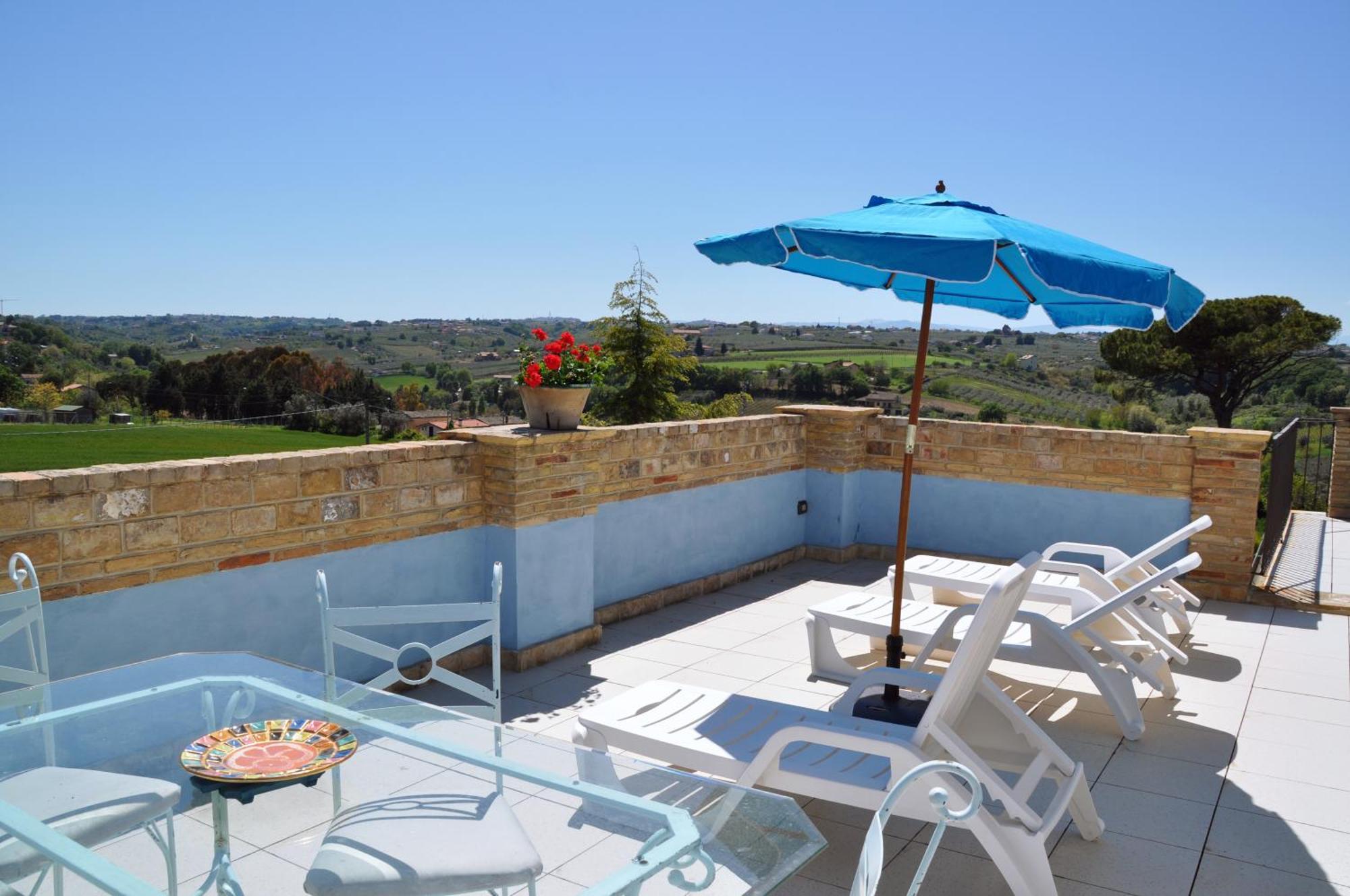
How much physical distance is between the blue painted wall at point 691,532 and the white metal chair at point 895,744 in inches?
91.5

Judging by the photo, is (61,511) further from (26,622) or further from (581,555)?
(581,555)

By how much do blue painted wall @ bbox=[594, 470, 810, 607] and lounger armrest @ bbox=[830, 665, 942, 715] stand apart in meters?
2.48

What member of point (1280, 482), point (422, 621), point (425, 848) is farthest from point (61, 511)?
point (1280, 482)

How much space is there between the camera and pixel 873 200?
437cm

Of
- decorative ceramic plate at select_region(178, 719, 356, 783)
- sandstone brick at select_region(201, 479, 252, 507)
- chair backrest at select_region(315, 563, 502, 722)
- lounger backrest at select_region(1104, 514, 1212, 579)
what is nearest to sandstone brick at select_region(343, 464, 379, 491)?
sandstone brick at select_region(201, 479, 252, 507)

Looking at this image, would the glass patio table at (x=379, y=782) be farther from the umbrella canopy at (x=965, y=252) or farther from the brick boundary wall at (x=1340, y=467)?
the brick boundary wall at (x=1340, y=467)

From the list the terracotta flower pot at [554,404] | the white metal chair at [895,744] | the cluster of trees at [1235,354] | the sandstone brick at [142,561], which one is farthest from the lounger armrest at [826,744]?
the cluster of trees at [1235,354]

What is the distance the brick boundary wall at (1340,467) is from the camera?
9.77 meters

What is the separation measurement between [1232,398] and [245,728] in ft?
99.7

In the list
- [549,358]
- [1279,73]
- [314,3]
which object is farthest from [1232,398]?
[549,358]

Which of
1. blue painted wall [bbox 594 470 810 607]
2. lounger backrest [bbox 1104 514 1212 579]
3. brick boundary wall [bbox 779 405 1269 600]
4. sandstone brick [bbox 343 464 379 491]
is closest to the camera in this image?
sandstone brick [bbox 343 464 379 491]

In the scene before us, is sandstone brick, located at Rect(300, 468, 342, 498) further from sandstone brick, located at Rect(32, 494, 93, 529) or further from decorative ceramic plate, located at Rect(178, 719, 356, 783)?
decorative ceramic plate, located at Rect(178, 719, 356, 783)

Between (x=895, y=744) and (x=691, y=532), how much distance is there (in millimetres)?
3813

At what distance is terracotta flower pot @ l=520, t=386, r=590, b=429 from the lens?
16.8ft
